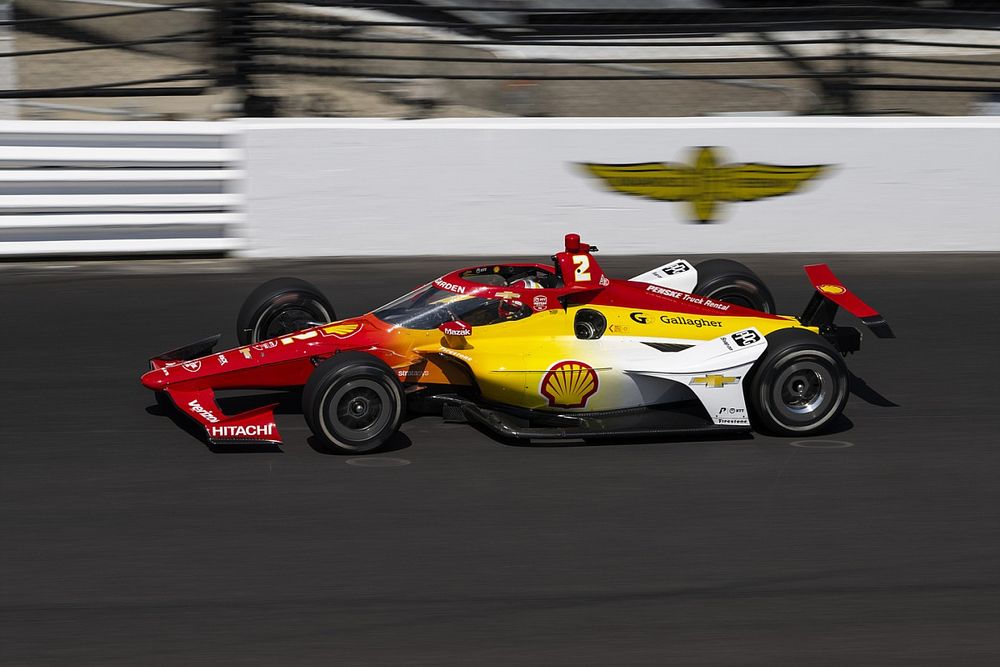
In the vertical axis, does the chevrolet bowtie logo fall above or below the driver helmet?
below

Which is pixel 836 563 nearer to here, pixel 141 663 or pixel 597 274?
pixel 597 274

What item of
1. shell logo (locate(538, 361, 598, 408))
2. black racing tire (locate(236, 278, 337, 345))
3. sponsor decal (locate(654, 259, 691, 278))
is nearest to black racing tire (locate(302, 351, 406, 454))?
shell logo (locate(538, 361, 598, 408))

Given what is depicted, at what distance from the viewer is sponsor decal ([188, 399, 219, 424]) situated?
5.71m

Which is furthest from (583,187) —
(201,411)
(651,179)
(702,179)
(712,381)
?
(201,411)

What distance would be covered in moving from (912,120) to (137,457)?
768cm

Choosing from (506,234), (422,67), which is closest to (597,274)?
(506,234)

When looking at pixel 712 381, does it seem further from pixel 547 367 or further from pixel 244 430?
pixel 244 430

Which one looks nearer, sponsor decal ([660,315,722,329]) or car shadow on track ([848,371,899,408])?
sponsor decal ([660,315,722,329])

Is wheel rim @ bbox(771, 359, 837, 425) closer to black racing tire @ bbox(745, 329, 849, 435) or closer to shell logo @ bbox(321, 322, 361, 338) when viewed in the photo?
black racing tire @ bbox(745, 329, 849, 435)

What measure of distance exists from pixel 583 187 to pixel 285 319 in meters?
4.17

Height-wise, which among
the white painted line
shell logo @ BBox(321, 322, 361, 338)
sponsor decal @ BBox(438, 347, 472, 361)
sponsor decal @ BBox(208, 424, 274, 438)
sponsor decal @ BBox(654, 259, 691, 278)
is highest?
the white painted line

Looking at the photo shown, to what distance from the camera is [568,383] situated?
6.00 m

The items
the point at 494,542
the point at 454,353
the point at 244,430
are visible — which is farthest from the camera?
the point at 454,353

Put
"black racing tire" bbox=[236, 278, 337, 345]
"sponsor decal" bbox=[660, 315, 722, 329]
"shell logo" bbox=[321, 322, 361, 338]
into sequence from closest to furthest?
1. "shell logo" bbox=[321, 322, 361, 338]
2. "sponsor decal" bbox=[660, 315, 722, 329]
3. "black racing tire" bbox=[236, 278, 337, 345]
